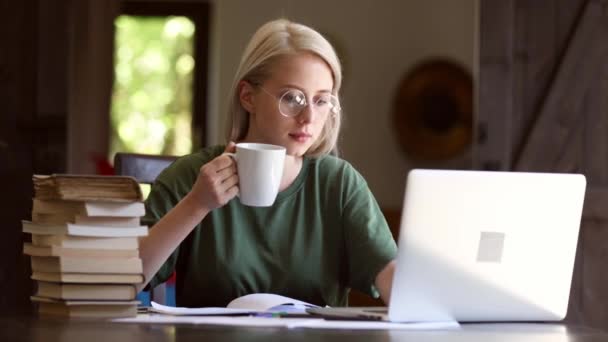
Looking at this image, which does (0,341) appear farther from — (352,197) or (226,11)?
(226,11)

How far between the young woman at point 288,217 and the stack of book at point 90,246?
37cm

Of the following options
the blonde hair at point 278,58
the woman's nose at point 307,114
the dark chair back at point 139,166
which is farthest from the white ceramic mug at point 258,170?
the dark chair back at point 139,166

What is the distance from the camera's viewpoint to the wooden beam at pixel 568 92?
4.59 m

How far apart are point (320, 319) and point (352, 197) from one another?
56 centimetres

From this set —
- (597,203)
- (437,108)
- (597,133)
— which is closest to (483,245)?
(597,203)

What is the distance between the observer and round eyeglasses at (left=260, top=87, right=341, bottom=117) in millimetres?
2121

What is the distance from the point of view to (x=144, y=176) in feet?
8.26

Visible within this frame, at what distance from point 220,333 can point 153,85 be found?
7.03 metres

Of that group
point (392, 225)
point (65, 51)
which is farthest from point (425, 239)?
point (392, 225)

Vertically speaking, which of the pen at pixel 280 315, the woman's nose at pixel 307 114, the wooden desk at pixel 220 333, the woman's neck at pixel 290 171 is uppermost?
the woman's nose at pixel 307 114

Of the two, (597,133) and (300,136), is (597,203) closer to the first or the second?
Result: (597,133)

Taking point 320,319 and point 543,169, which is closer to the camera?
point 320,319

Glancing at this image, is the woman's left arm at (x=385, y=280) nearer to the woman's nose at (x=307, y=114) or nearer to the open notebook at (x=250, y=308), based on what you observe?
the open notebook at (x=250, y=308)

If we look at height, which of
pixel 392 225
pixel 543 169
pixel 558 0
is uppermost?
pixel 558 0
